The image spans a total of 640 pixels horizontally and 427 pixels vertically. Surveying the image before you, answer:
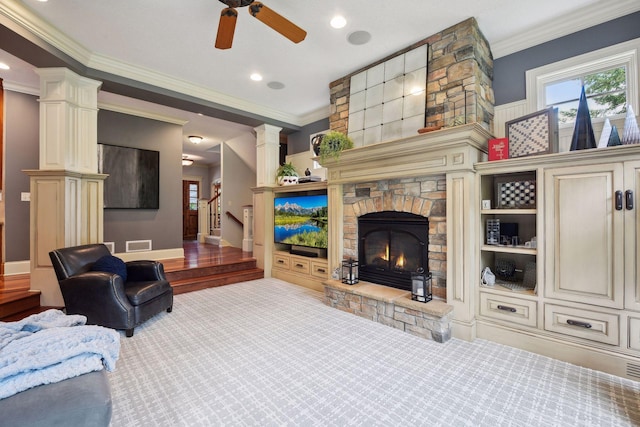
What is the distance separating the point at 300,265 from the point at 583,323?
141 inches

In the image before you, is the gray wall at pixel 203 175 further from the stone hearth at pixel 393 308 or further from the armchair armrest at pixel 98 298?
the stone hearth at pixel 393 308

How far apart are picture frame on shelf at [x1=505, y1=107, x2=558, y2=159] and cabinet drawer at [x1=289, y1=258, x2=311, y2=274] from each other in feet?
10.5

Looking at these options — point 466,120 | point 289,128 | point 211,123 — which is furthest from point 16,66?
point 466,120

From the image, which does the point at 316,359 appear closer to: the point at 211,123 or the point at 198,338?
the point at 198,338

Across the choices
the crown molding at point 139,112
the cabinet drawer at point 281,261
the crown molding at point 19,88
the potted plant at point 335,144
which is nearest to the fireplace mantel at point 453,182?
the potted plant at point 335,144

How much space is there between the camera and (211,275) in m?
4.87

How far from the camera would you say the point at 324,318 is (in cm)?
329

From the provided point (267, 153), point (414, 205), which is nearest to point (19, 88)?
point (267, 153)

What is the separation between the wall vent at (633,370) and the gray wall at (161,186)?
6.59 m

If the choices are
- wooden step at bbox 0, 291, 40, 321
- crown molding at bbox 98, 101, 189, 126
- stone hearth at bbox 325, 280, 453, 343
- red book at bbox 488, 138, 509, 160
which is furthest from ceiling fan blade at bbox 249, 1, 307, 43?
Answer: crown molding at bbox 98, 101, 189, 126

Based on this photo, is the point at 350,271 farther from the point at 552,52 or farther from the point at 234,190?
the point at 234,190

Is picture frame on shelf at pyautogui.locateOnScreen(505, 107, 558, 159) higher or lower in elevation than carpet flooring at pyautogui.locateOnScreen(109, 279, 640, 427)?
higher

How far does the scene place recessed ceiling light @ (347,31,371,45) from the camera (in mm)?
3072

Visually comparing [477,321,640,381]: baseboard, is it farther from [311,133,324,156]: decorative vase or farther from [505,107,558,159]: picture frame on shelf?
[311,133,324,156]: decorative vase
